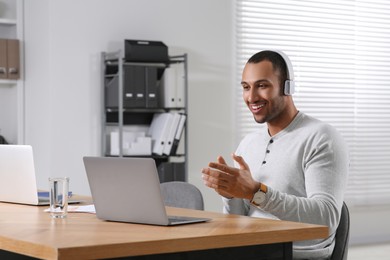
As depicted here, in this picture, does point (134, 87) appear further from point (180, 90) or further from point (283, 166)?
point (283, 166)

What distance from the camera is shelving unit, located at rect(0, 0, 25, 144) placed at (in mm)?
5266

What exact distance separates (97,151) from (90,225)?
3133 mm

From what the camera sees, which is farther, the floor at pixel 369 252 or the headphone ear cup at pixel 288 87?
the floor at pixel 369 252

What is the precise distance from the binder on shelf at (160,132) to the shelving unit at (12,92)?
36.4 inches

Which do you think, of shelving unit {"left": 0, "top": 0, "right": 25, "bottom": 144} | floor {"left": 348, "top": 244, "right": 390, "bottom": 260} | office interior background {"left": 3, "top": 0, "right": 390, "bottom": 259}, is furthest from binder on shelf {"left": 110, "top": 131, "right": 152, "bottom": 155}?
floor {"left": 348, "top": 244, "right": 390, "bottom": 260}

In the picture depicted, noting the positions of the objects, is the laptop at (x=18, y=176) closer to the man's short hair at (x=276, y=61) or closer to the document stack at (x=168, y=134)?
the man's short hair at (x=276, y=61)

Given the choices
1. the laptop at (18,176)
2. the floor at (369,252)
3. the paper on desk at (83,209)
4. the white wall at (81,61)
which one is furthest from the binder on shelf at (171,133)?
the paper on desk at (83,209)

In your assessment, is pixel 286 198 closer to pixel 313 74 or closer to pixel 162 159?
pixel 162 159

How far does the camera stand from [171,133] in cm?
529

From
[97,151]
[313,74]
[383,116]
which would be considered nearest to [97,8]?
[97,151]

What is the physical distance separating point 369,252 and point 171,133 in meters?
2.01

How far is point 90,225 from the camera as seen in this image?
2.15 meters

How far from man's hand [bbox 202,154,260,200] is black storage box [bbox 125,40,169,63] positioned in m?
2.86

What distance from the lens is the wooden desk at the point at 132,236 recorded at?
5.74 ft
